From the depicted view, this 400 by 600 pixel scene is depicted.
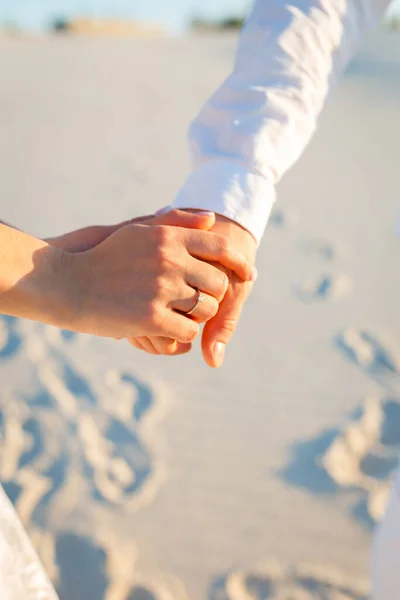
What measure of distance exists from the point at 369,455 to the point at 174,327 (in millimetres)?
1244

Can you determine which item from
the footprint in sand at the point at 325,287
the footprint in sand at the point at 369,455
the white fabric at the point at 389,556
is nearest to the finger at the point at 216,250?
the white fabric at the point at 389,556

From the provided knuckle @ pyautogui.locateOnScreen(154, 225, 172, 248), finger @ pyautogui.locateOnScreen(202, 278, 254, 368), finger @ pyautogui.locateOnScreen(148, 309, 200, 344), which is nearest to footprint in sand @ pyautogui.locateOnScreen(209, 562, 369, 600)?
finger @ pyautogui.locateOnScreen(202, 278, 254, 368)

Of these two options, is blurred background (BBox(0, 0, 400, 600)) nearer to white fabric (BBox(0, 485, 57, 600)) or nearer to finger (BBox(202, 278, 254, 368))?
finger (BBox(202, 278, 254, 368))

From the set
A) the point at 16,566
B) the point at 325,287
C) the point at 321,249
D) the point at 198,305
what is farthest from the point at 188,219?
the point at 321,249

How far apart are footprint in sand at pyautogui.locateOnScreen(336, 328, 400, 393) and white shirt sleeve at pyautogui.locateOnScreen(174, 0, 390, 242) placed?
1.45m

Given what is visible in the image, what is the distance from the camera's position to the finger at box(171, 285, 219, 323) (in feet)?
4.41

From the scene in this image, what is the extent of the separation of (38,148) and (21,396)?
3842mm

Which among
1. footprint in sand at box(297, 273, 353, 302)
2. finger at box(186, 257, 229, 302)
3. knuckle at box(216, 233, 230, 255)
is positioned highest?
footprint in sand at box(297, 273, 353, 302)

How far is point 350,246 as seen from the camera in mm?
3904

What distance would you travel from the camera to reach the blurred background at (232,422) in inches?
75.7

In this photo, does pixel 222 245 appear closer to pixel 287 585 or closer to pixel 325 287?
pixel 287 585

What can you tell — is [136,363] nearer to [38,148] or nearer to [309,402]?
[309,402]

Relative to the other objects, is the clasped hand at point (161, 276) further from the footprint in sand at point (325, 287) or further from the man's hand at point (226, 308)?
the footprint in sand at point (325, 287)

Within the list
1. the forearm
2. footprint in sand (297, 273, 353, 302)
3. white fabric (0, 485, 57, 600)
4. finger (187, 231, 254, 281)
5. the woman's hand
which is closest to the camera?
white fabric (0, 485, 57, 600)
